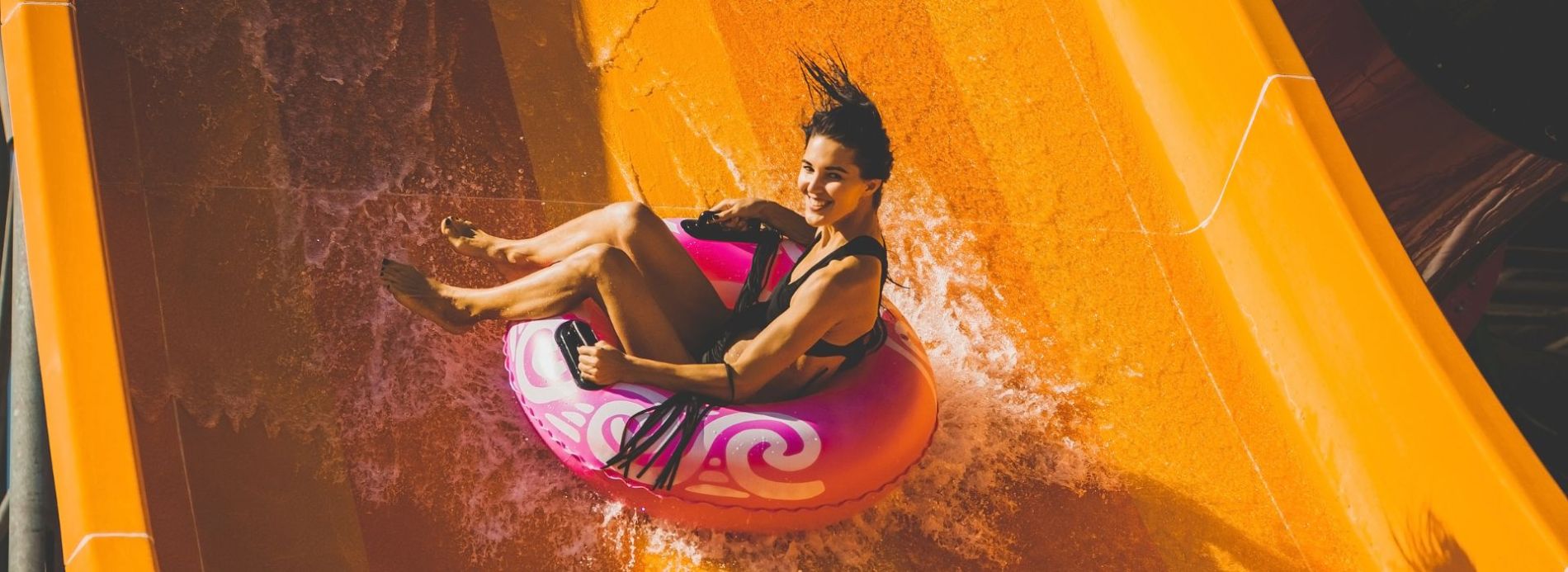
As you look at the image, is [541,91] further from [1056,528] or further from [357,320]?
[1056,528]

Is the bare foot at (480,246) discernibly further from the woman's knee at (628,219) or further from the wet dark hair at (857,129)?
the wet dark hair at (857,129)

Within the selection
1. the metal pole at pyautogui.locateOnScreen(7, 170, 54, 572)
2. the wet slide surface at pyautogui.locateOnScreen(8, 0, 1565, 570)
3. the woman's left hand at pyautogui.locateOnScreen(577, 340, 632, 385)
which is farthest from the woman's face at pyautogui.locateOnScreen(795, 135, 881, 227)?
the metal pole at pyautogui.locateOnScreen(7, 170, 54, 572)

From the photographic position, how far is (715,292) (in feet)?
10.8

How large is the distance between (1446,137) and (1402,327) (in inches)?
69.7

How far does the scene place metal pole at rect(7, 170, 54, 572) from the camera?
Answer: 2834mm

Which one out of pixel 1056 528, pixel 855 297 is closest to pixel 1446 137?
pixel 1056 528

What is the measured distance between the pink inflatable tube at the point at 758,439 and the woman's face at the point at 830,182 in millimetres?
476

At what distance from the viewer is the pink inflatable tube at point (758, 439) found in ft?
9.71

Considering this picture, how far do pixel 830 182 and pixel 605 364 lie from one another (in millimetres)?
664

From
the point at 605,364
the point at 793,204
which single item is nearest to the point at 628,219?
the point at 605,364

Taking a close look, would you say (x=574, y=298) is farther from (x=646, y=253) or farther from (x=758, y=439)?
(x=758, y=439)

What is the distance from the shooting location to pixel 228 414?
10.3 ft

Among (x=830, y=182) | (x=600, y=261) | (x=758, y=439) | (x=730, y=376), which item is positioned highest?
(x=830, y=182)

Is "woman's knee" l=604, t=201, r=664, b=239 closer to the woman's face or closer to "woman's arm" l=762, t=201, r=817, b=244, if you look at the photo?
"woman's arm" l=762, t=201, r=817, b=244
